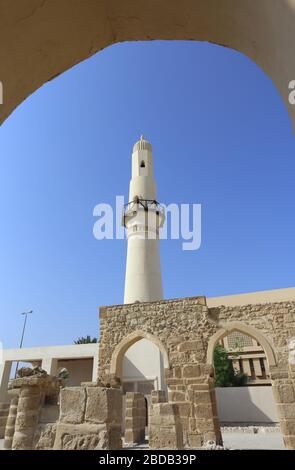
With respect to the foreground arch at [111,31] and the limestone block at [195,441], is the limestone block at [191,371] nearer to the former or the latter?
the limestone block at [195,441]

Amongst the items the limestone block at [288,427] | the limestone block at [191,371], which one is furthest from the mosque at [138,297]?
the limestone block at [288,427]

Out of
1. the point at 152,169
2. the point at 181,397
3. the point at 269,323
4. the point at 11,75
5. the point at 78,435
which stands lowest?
the point at 78,435

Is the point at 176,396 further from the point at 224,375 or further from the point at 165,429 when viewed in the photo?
the point at 224,375

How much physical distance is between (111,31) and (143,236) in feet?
55.7

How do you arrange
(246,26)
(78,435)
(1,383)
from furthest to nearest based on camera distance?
(1,383) < (78,435) < (246,26)

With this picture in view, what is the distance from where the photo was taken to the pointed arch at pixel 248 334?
8.79 m

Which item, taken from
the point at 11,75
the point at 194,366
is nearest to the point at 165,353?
the point at 194,366

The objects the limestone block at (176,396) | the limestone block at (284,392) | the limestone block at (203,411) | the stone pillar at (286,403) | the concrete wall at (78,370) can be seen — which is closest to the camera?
the stone pillar at (286,403)

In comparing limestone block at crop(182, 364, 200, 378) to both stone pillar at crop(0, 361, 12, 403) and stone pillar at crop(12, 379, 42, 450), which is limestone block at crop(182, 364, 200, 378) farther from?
stone pillar at crop(0, 361, 12, 403)

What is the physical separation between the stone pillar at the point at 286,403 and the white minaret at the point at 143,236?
8648 millimetres

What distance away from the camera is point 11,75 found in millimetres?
1507

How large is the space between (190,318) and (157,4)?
938 cm

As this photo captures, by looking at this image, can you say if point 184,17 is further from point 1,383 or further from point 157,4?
point 1,383
